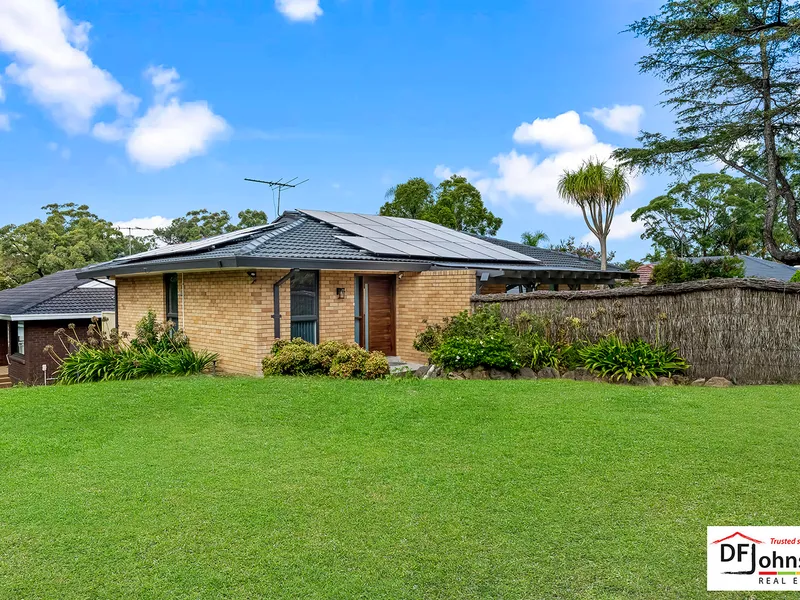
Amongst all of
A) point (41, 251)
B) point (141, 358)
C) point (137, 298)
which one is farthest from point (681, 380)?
Result: point (41, 251)

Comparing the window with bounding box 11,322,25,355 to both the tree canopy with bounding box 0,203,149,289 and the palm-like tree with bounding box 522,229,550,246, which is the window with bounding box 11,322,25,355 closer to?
the tree canopy with bounding box 0,203,149,289

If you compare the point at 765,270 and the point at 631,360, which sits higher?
the point at 765,270

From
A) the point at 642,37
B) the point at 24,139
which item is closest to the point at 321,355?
the point at 642,37

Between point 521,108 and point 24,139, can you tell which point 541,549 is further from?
point 24,139

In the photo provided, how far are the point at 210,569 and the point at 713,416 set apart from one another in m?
6.06

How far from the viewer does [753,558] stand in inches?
140

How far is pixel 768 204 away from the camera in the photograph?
18.1m

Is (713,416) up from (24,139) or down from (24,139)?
down

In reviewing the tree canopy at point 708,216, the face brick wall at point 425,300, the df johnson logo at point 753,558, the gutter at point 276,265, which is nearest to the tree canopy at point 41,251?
the gutter at point 276,265

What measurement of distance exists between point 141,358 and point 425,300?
6.33m

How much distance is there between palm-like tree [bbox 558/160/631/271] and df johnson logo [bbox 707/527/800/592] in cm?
1810

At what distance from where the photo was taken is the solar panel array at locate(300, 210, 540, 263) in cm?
1388

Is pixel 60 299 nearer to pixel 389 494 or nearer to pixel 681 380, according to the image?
pixel 389 494

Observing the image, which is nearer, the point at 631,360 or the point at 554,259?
the point at 631,360
